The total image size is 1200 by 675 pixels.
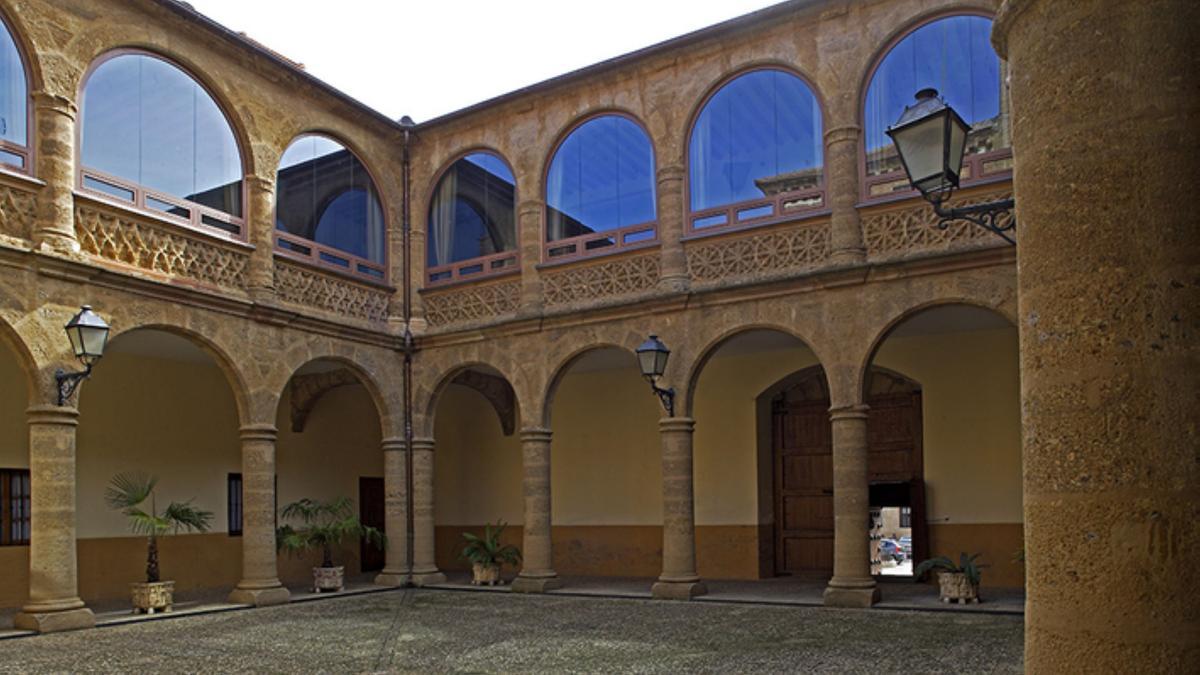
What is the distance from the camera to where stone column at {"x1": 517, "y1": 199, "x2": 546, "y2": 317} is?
13.3m

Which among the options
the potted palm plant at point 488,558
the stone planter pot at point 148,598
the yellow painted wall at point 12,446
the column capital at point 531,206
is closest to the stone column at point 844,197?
the column capital at point 531,206

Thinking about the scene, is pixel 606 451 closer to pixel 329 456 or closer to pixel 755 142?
pixel 329 456

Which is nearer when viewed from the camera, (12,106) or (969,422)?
(12,106)

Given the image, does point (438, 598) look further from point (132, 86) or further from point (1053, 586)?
point (1053, 586)

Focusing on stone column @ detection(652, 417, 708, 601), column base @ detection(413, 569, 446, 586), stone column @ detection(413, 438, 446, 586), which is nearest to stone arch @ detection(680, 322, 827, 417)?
stone column @ detection(652, 417, 708, 601)

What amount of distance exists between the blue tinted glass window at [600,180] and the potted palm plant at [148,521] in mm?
5665

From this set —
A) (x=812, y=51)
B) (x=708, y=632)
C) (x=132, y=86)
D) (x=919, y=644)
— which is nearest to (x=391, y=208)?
(x=132, y=86)

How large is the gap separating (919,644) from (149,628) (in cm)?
730

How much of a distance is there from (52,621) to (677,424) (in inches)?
266

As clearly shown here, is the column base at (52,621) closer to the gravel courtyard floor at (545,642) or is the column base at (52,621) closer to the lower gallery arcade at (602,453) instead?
the gravel courtyard floor at (545,642)

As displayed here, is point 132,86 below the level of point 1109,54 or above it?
above

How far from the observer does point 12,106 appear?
976 centimetres

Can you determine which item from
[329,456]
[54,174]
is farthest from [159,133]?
[329,456]

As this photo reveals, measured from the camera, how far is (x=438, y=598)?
12461mm
